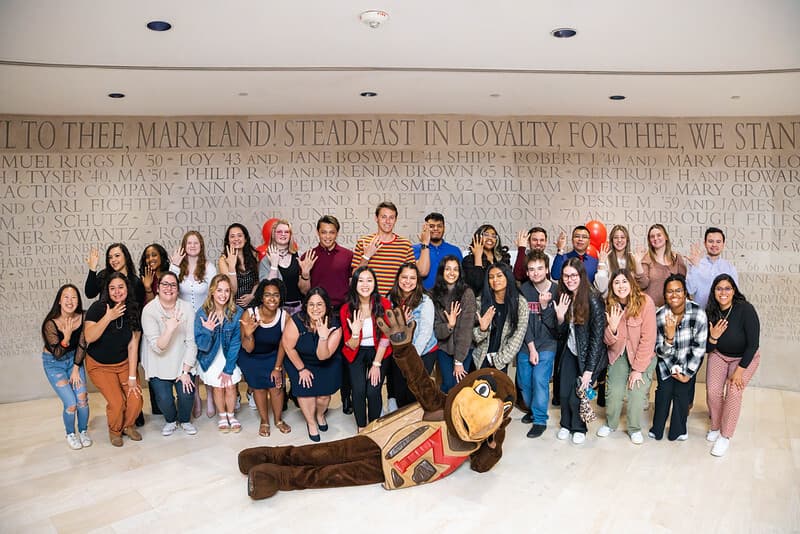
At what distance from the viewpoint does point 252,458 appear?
4.09m

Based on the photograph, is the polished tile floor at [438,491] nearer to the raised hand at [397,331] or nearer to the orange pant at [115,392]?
the orange pant at [115,392]

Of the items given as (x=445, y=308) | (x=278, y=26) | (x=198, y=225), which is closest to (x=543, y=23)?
(x=278, y=26)

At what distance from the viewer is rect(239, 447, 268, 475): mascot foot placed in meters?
4.07

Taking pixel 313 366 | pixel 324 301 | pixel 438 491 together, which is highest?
pixel 324 301

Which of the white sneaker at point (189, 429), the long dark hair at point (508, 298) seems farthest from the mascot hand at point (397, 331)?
the white sneaker at point (189, 429)

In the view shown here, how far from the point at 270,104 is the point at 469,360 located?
3.03 m

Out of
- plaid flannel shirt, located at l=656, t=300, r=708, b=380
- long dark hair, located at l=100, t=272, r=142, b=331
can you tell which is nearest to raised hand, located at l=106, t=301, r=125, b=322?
long dark hair, located at l=100, t=272, r=142, b=331

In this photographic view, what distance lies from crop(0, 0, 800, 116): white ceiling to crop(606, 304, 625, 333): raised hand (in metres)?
1.78

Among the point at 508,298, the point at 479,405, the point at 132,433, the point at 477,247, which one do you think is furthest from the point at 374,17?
the point at 132,433

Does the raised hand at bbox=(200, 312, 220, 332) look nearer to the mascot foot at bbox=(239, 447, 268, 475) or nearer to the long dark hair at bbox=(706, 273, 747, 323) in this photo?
the mascot foot at bbox=(239, 447, 268, 475)

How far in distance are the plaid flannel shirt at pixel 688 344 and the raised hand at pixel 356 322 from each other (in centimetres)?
219

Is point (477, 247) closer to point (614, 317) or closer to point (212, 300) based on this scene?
point (614, 317)

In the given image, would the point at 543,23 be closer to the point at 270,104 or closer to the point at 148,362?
the point at 270,104

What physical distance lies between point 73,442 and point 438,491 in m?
2.71
